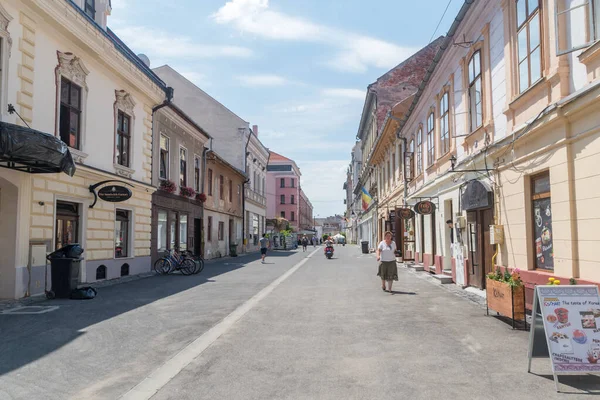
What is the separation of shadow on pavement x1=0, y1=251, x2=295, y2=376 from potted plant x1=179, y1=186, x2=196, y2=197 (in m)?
9.94

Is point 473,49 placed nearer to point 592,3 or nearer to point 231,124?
point 592,3

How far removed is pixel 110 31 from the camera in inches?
706

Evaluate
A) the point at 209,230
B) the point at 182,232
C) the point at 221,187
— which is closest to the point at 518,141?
the point at 182,232

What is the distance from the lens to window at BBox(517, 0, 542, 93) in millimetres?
8662

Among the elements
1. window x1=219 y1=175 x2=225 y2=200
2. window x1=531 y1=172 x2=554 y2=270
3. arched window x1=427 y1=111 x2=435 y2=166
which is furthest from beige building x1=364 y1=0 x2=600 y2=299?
window x1=219 y1=175 x2=225 y2=200

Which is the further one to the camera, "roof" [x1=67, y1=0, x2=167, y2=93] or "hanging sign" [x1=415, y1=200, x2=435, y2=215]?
"hanging sign" [x1=415, y1=200, x2=435, y2=215]

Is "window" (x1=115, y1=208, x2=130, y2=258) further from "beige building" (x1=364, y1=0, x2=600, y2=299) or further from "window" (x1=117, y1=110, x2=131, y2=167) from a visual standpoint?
"beige building" (x1=364, y1=0, x2=600, y2=299)

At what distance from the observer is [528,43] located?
9.13 m

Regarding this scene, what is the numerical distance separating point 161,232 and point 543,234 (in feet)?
52.9

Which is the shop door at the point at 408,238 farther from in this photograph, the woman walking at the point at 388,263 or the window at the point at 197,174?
the window at the point at 197,174

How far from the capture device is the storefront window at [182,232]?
23.9m

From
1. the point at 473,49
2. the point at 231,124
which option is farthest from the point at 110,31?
the point at 231,124

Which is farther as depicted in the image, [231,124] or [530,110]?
[231,124]

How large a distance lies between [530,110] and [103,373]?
7984 millimetres
